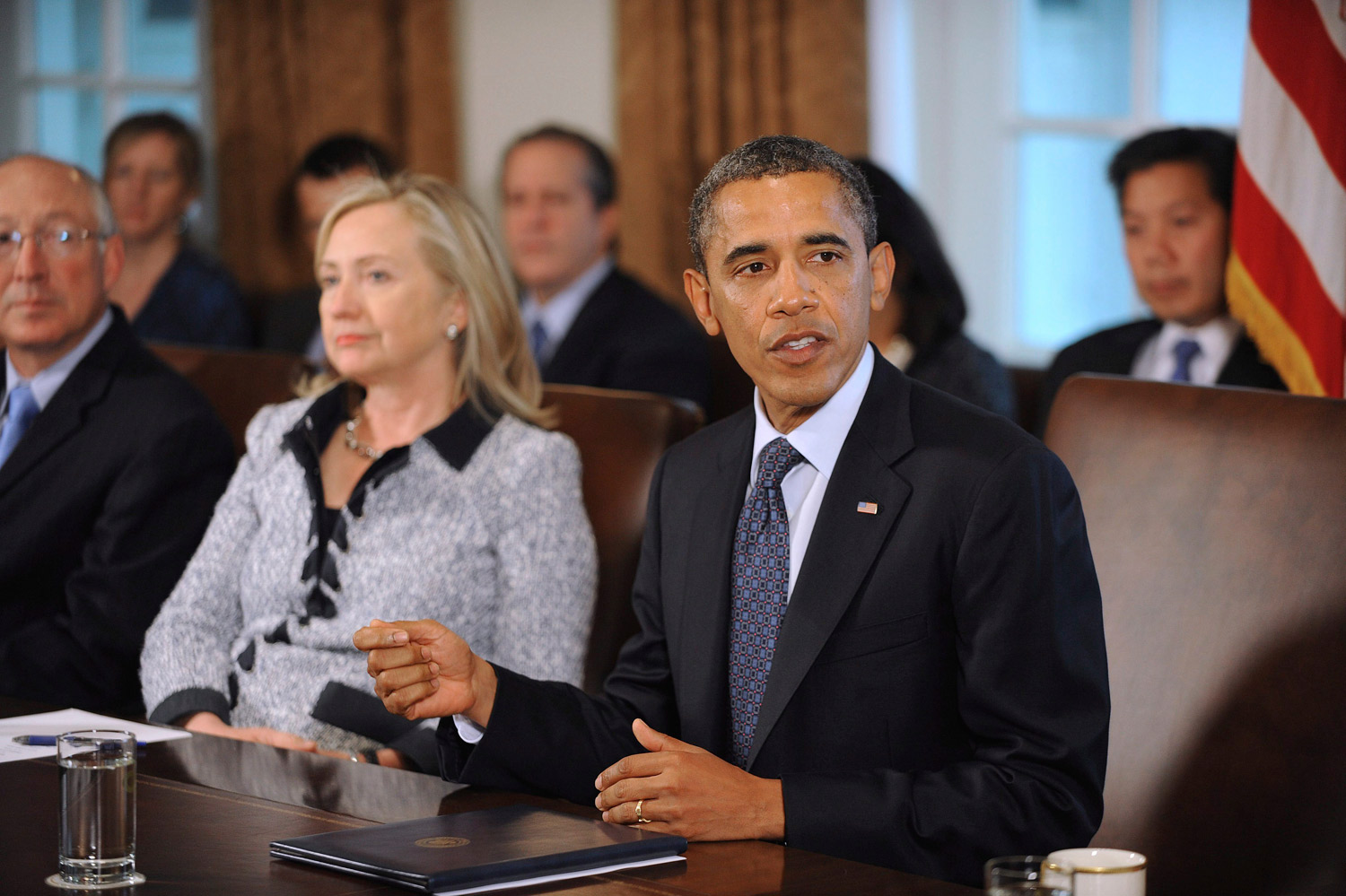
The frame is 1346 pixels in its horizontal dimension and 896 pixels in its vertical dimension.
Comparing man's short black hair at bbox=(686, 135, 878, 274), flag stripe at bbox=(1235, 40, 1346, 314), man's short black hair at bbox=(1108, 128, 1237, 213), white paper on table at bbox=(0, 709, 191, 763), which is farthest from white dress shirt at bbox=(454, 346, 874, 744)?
man's short black hair at bbox=(1108, 128, 1237, 213)

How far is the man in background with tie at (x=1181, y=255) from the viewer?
297 cm

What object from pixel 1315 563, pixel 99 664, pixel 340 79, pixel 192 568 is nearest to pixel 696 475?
pixel 1315 563

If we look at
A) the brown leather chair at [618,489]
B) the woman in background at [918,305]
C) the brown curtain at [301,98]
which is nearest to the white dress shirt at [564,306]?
the woman in background at [918,305]

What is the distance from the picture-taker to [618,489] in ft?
7.96

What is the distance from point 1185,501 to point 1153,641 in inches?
6.5

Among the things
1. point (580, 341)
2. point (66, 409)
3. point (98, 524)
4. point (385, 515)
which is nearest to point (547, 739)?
point (385, 515)

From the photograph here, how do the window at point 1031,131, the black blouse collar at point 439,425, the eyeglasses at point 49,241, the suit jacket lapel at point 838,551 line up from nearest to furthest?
the suit jacket lapel at point 838,551, the black blouse collar at point 439,425, the eyeglasses at point 49,241, the window at point 1031,131

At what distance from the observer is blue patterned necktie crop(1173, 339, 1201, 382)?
2.96 m

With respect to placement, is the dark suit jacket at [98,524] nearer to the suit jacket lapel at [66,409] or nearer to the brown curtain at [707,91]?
the suit jacket lapel at [66,409]

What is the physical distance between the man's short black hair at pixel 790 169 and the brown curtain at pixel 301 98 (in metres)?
3.48

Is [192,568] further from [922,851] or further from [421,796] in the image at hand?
[922,851]

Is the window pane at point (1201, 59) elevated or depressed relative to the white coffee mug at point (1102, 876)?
elevated

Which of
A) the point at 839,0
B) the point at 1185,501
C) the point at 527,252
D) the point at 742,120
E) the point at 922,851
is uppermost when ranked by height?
the point at 839,0

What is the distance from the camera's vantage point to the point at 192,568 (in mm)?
2395
